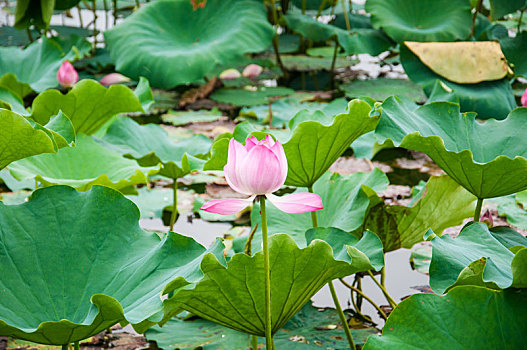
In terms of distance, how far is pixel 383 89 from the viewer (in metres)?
3.18

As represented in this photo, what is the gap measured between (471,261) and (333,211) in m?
0.48

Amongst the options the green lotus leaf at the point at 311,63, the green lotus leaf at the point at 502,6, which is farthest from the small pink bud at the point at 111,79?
the green lotus leaf at the point at 502,6

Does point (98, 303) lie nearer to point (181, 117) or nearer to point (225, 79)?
point (181, 117)

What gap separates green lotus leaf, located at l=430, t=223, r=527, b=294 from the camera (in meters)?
0.90

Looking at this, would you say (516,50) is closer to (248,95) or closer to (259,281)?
(248,95)

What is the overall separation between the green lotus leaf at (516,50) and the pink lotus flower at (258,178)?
2.28 metres

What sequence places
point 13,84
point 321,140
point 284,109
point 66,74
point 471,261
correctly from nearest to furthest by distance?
point 471,261, point 321,140, point 66,74, point 13,84, point 284,109

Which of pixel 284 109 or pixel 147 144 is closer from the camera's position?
pixel 147 144

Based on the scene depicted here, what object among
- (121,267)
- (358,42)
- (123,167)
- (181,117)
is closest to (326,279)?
(121,267)

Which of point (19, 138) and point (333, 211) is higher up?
point (19, 138)

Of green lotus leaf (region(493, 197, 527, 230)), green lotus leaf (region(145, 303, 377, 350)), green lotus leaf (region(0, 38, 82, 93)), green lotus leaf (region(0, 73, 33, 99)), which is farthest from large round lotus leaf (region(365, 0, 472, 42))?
green lotus leaf (region(145, 303, 377, 350))

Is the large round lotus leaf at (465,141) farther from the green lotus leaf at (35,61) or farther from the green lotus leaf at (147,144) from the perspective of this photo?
the green lotus leaf at (35,61)

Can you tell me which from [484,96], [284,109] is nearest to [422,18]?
[484,96]

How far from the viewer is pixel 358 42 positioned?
128 inches
